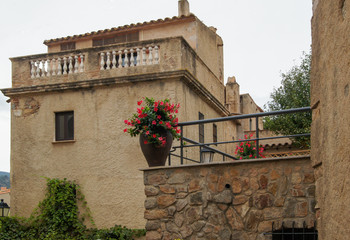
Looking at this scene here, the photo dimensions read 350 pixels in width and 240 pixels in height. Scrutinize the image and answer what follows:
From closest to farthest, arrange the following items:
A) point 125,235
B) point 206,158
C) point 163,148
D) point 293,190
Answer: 1. point 293,190
2. point 163,148
3. point 206,158
4. point 125,235

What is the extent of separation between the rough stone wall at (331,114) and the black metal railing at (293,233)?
245cm

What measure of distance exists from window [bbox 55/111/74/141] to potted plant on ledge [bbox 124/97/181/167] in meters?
7.70

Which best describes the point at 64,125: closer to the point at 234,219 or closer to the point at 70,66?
the point at 70,66

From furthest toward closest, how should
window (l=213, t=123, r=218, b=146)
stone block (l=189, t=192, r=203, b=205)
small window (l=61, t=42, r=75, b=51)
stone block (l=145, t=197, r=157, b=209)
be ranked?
small window (l=61, t=42, r=75, b=51), window (l=213, t=123, r=218, b=146), stone block (l=145, t=197, r=157, b=209), stone block (l=189, t=192, r=203, b=205)

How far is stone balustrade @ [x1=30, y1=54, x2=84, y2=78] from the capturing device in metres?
16.1

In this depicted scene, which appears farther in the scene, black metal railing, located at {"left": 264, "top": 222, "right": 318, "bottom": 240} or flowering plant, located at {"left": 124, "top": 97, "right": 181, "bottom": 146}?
flowering plant, located at {"left": 124, "top": 97, "right": 181, "bottom": 146}

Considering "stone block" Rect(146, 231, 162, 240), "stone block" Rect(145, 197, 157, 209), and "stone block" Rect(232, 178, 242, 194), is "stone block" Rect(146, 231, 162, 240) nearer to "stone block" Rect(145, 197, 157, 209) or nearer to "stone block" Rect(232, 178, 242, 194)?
"stone block" Rect(145, 197, 157, 209)

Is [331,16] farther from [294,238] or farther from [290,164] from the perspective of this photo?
[294,238]

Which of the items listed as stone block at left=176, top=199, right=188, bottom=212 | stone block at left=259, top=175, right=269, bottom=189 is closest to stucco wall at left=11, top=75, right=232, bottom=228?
stone block at left=176, top=199, right=188, bottom=212

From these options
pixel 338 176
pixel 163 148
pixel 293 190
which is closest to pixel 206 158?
pixel 163 148

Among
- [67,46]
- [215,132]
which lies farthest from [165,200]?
[67,46]

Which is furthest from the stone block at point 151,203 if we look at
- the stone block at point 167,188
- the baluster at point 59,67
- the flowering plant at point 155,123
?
the baluster at point 59,67

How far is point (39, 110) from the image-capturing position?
16.3 m

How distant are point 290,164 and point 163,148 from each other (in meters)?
2.22
